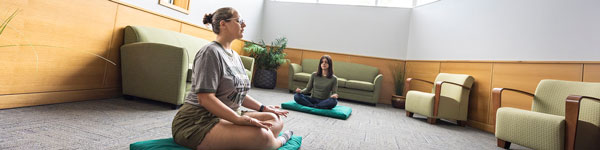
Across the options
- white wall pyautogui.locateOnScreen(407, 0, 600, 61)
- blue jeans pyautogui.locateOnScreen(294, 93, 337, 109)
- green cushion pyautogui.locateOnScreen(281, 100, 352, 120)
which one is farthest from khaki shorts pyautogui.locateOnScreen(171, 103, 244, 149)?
white wall pyautogui.locateOnScreen(407, 0, 600, 61)

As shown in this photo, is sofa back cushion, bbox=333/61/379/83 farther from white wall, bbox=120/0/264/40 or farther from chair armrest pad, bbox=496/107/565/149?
chair armrest pad, bbox=496/107/565/149

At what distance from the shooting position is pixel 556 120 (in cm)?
212

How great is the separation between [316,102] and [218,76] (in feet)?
8.21

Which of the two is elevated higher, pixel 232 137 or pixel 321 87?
pixel 321 87

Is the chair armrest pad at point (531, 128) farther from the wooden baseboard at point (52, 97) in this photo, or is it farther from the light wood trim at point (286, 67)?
the light wood trim at point (286, 67)

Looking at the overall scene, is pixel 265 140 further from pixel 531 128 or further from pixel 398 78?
pixel 398 78

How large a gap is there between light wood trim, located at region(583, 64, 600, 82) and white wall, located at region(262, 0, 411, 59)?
143 inches

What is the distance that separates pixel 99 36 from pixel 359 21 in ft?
17.3

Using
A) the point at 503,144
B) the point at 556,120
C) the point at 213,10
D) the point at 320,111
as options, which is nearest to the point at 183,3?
the point at 213,10

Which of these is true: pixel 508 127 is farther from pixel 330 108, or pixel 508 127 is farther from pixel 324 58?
pixel 324 58

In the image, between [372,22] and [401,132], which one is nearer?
[401,132]

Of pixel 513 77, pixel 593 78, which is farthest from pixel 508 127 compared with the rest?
pixel 513 77

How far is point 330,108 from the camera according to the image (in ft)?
11.8

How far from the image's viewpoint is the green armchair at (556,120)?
6.81 feet
